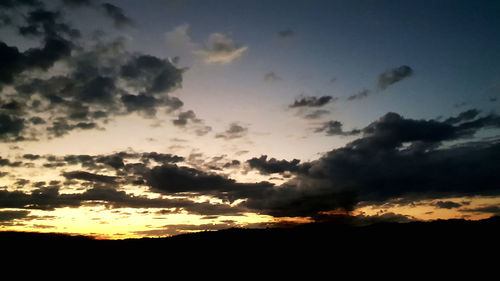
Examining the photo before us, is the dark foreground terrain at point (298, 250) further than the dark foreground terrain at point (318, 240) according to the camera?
No

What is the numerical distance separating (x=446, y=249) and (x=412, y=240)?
185 inches

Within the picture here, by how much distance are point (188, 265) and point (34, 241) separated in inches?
986

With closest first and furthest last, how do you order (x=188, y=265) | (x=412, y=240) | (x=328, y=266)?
(x=328, y=266) → (x=188, y=265) → (x=412, y=240)

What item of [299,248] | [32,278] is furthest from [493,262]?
[32,278]

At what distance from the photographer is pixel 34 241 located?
4959 centimetres

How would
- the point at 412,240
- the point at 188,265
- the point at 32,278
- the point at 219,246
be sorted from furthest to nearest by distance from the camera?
the point at 219,246
the point at 412,240
the point at 188,265
the point at 32,278

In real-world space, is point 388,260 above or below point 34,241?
below

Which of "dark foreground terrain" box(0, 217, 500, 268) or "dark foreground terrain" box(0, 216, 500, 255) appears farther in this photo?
"dark foreground terrain" box(0, 216, 500, 255)

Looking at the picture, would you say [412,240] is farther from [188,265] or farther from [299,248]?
[188,265]

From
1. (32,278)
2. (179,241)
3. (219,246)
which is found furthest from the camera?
(179,241)

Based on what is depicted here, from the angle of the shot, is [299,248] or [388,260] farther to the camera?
[299,248]

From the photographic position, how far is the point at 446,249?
43.0 meters

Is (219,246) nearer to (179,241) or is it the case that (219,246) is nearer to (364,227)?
(179,241)

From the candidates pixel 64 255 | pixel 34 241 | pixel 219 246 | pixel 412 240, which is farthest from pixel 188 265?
pixel 412 240
